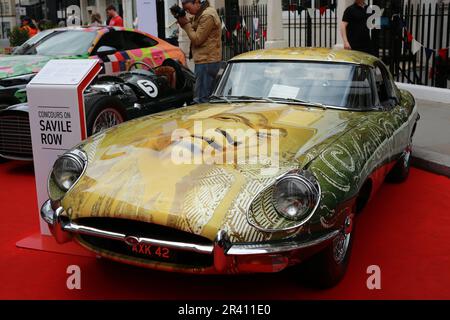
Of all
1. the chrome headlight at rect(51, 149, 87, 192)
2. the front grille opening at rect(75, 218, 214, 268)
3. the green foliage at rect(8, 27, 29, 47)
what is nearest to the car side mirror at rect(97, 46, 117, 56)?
the chrome headlight at rect(51, 149, 87, 192)

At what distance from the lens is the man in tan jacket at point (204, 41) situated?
271 inches

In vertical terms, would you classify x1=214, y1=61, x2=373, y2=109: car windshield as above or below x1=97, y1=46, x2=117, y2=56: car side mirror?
below

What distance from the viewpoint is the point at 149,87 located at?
7.10 meters

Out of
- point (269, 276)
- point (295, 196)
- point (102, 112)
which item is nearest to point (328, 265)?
point (269, 276)

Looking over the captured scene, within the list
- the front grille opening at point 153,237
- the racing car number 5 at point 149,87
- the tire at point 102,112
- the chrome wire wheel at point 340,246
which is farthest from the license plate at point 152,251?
the racing car number 5 at point 149,87

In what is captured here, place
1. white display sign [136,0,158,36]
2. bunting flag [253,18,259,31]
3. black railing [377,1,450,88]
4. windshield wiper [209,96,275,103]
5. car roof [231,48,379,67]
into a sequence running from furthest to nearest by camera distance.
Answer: bunting flag [253,18,259,31] → white display sign [136,0,158,36] → black railing [377,1,450,88] → car roof [231,48,379,67] → windshield wiper [209,96,275,103]

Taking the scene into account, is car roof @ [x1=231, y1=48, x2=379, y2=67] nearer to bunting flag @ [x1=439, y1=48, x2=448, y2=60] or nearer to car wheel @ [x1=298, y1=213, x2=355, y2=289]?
car wheel @ [x1=298, y1=213, x2=355, y2=289]

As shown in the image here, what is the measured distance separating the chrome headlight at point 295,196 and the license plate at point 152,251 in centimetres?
62

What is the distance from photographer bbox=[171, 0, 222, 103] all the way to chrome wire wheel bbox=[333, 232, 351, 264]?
385 cm

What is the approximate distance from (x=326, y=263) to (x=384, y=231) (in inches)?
51.4

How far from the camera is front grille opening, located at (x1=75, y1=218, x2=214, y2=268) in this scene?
2787 millimetres

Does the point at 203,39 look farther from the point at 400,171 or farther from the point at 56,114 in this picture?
the point at 56,114

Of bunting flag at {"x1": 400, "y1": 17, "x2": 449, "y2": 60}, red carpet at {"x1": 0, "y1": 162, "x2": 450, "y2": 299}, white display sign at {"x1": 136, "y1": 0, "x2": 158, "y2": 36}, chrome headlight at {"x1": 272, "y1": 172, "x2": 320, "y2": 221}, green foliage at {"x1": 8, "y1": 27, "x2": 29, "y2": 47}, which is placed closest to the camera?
chrome headlight at {"x1": 272, "y1": 172, "x2": 320, "y2": 221}

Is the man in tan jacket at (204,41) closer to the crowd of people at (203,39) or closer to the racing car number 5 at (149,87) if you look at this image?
the crowd of people at (203,39)
